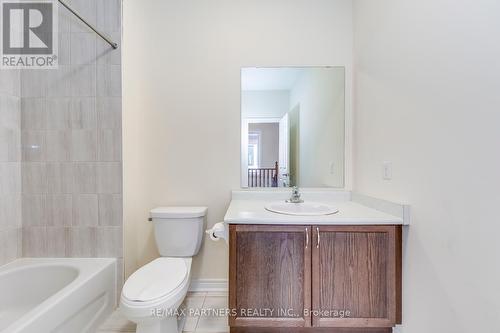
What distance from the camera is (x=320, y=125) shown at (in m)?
2.05

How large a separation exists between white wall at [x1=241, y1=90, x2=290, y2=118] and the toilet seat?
4.08 ft

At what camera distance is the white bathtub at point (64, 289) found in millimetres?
1379

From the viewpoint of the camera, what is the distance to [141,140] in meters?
2.04

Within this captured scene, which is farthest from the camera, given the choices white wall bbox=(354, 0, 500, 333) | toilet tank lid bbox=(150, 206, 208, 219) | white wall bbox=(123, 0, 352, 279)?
white wall bbox=(123, 0, 352, 279)

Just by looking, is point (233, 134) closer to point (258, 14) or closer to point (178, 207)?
point (178, 207)

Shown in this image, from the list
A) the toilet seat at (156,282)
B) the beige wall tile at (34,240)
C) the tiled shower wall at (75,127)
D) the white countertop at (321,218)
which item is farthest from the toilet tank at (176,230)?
the beige wall tile at (34,240)

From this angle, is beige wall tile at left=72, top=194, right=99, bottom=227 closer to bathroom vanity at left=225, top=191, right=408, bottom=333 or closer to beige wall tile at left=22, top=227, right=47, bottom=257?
beige wall tile at left=22, top=227, right=47, bottom=257

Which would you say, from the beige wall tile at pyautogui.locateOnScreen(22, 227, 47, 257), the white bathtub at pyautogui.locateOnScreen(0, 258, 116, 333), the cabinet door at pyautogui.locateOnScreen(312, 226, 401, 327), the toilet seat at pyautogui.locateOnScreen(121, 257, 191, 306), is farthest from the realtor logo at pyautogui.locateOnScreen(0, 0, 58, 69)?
the cabinet door at pyautogui.locateOnScreen(312, 226, 401, 327)

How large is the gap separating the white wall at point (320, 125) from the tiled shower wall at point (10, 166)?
2.07 m

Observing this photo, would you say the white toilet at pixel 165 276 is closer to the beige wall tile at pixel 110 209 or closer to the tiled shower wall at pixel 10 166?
the beige wall tile at pixel 110 209

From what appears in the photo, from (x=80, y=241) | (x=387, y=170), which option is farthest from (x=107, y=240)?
(x=387, y=170)

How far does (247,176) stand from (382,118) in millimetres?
1074

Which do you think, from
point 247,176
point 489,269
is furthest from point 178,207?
point 489,269

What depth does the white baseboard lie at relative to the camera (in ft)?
6.77
